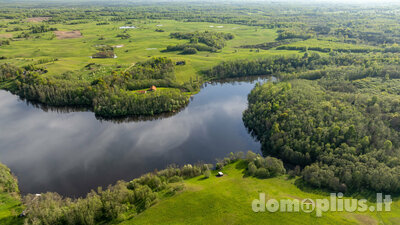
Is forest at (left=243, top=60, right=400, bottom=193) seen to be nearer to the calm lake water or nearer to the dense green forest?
the calm lake water

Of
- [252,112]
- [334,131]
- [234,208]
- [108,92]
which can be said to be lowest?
[234,208]

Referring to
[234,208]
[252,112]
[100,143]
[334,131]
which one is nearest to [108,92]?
[100,143]

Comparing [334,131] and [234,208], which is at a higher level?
[334,131]

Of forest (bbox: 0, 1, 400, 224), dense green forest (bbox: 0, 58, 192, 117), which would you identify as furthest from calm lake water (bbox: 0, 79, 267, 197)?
dense green forest (bbox: 0, 58, 192, 117)

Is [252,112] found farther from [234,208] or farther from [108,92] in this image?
[108,92]

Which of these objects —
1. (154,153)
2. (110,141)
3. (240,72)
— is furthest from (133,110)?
(240,72)

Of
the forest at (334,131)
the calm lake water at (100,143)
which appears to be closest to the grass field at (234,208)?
the forest at (334,131)

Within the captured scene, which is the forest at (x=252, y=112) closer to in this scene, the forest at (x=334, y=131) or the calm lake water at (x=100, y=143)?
the forest at (x=334, y=131)
